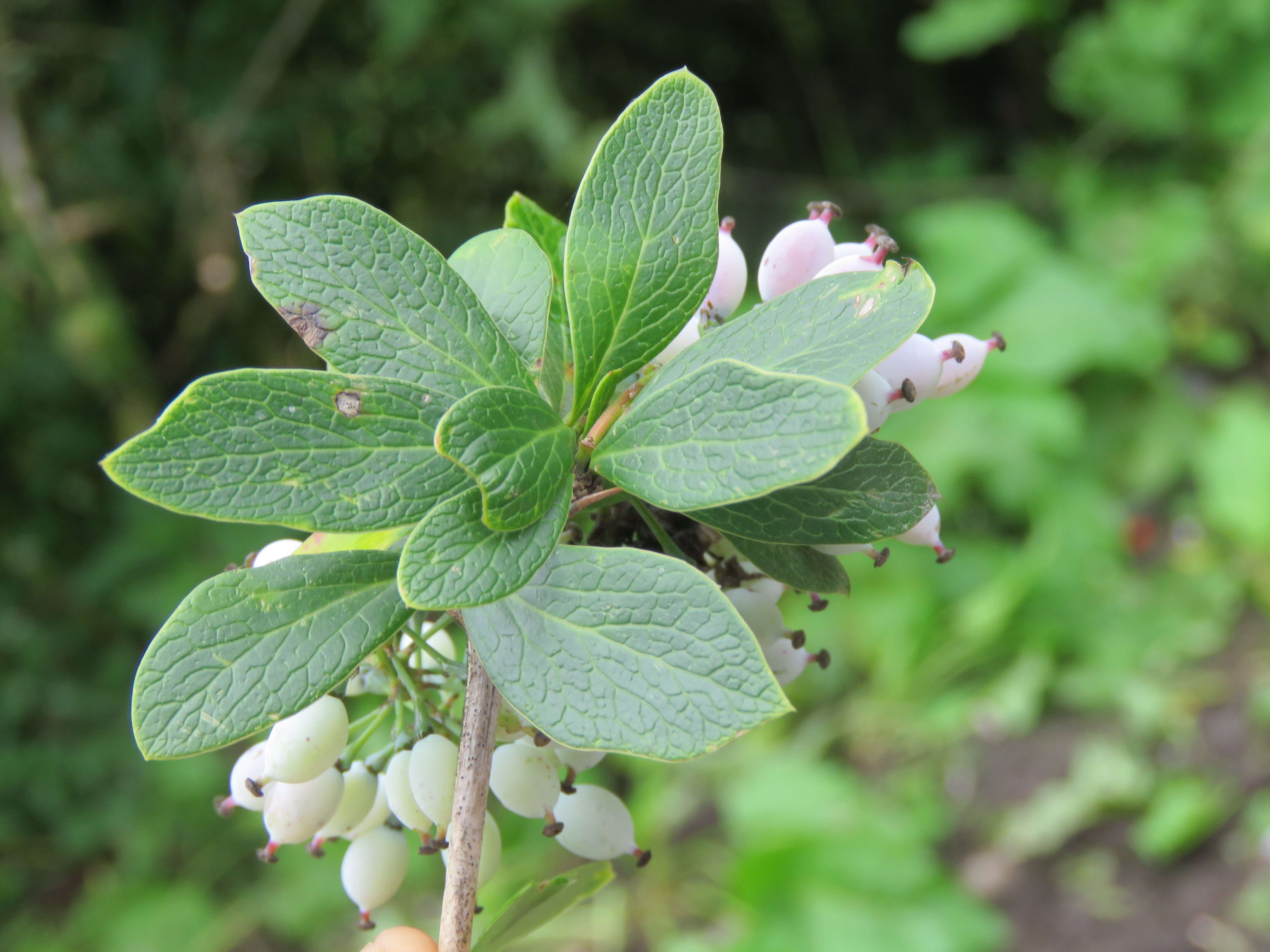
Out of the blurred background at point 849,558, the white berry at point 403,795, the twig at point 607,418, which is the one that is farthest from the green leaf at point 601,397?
the blurred background at point 849,558

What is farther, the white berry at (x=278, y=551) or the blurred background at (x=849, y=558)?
the blurred background at (x=849, y=558)

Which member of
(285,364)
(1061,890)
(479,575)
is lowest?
(1061,890)

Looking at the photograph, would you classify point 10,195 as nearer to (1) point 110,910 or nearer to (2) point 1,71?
(2) point 1,71

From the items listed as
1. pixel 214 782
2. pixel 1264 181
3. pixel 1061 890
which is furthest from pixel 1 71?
pixel 1264 181

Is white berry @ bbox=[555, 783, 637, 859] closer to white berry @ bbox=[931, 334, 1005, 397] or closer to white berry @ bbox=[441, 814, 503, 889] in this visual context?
white berry @ bbox=[441, 814, 503, 889]

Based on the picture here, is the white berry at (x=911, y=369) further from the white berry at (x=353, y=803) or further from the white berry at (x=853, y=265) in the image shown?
the white berry at (x=353, y=803)

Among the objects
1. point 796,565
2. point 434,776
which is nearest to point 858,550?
point 796,565

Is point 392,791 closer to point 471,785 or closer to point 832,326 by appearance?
point 471,785

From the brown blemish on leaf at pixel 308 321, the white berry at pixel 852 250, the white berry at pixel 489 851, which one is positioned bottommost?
the white berry at pixel 489 851
